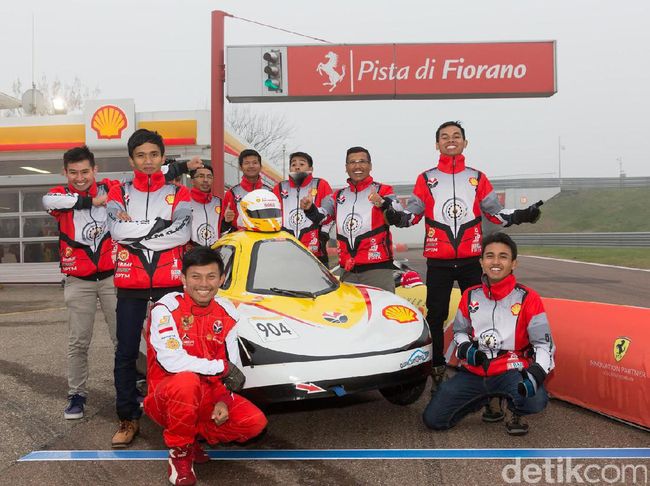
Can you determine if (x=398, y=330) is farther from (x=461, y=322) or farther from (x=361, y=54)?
(x=361, y=54)

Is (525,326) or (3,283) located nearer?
(525,326)

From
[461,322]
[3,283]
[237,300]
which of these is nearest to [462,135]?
[461,322]

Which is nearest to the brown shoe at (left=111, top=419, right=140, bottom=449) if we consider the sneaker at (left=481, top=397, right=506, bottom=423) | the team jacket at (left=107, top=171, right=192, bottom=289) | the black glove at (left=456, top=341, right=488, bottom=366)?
the team jacket at (left=107, top=171, right=192, bottom=289)

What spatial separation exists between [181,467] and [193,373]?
50 centimetres

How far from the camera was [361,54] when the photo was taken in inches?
460

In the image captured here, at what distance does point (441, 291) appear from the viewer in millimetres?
4965

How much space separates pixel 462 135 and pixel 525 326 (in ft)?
5.78

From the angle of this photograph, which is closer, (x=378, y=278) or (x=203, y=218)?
(x=378, y=278)

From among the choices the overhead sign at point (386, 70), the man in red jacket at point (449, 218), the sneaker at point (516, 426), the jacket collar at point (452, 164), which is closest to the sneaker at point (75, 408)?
the man in red jacket at point (449, 218)

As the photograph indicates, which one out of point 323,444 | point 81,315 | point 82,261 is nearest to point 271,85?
point 82,261

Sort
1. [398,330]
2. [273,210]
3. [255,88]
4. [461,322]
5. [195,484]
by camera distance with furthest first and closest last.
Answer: [255,88] < [273,210] < [461,322] < [398,330] < [195,484]

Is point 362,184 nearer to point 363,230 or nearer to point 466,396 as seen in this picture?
point 363,230

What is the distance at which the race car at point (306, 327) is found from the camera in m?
3.52

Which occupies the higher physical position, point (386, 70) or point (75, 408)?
point (386, 70)
